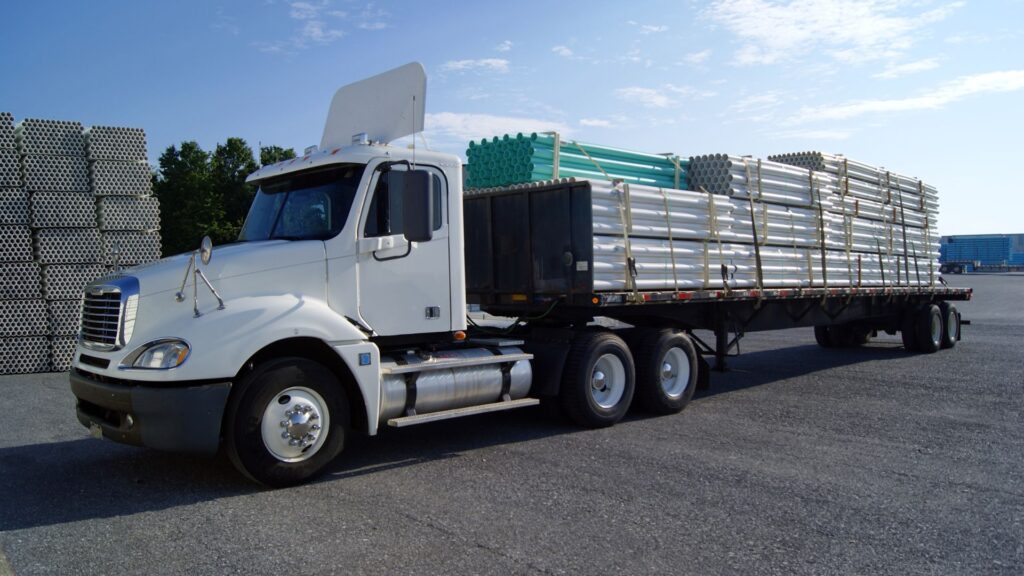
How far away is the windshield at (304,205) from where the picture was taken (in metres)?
7.08

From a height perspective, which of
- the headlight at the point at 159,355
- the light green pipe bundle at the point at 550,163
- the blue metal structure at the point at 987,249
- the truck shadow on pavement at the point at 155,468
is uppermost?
the blue metal structure at the point at 987,249

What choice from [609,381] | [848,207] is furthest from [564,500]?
[848,207]

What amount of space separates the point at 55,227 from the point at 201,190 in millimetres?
25036

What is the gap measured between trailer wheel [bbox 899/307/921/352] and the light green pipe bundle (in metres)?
8.20

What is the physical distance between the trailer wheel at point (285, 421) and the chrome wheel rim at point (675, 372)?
14.7 feet

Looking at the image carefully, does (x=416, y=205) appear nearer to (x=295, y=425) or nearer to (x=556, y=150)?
(x=295, y=425)

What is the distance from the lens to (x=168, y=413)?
5934 mm

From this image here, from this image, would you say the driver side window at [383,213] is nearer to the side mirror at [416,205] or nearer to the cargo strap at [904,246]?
the side mirror at [416,205]

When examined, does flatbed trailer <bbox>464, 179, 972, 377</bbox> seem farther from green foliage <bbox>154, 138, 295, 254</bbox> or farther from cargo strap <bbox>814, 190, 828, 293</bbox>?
green foliage <bbox>154, 138, 295, 254</bbox>

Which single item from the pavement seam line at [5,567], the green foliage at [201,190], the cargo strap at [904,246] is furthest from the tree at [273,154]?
the pavement seam line at [5,567]

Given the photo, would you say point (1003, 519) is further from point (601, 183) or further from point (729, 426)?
point (601, 183)

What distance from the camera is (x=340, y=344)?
6707 mm

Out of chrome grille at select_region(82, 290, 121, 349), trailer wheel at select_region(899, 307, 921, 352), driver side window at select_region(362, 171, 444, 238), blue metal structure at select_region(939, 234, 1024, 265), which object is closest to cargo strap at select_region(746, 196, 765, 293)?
driver side window at select_region(362, 171, 444, 238)

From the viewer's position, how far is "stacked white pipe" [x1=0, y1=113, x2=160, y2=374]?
13797mm
